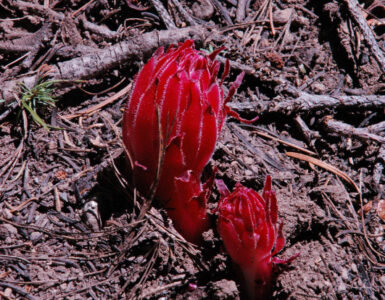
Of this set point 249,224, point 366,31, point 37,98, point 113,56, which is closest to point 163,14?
point 113,56

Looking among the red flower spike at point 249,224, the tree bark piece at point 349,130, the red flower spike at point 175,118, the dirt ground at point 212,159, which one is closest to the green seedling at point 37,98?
the dirt ground at point 212,159

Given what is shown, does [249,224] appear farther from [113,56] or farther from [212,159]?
[113,56]

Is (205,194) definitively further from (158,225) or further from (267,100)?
(267,100)

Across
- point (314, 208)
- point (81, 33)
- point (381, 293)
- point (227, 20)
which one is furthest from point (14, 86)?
point (381, 293)

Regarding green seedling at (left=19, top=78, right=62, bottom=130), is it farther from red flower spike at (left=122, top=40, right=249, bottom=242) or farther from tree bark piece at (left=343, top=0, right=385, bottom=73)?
tree bark piece at (left=343, top=0, right=385, bottom=73)

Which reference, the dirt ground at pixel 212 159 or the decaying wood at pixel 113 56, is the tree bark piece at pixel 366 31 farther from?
the decaying wood at pixel 113 56

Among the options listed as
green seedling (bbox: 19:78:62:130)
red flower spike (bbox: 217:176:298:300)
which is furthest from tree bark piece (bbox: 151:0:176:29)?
red flower spike (bbox: 217:176:298:300)
